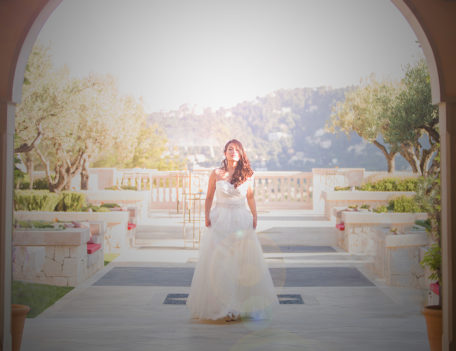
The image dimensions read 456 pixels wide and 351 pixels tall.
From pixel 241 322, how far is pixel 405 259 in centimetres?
277

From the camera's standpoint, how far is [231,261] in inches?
181

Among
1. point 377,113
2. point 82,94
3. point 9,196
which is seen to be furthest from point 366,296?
point 82,94

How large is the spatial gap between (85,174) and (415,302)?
11641 mm

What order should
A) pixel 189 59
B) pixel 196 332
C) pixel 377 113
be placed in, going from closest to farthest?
pixel 196 332, pixel 377 113, pixel 189 59

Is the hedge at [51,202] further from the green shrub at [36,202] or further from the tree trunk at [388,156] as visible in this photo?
the tree trunk at [388,156]

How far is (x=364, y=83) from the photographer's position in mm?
16188

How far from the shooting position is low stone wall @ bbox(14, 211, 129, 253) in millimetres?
8836

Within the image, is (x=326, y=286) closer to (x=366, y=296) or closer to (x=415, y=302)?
(x=366, y=296)

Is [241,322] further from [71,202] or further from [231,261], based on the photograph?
[71,202]

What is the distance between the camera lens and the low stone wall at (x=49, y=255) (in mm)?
6203

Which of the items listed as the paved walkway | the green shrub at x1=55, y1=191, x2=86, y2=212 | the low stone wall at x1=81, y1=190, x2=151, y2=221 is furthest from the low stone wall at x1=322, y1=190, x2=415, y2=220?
the green shrub at x1=55, y1=191, x2=86, y2=212

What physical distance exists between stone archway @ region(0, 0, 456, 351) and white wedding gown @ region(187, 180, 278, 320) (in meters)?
1.61

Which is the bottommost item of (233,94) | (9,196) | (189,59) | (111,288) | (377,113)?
(111,288)

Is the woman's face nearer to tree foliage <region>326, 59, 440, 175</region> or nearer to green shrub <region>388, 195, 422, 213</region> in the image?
tree foliage <region>326, 59, 440, 175</region>
